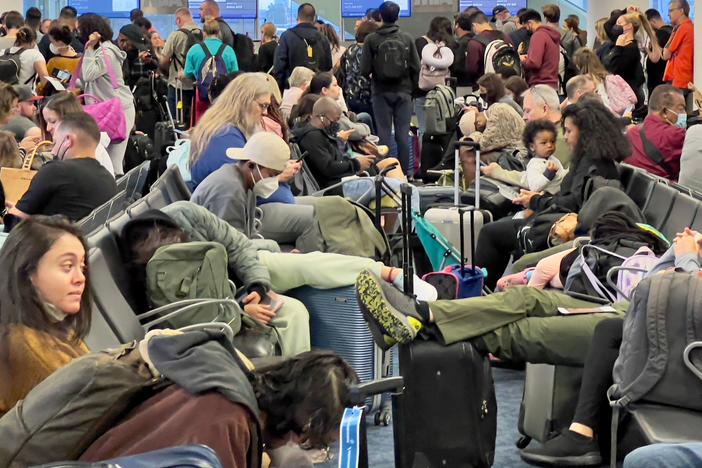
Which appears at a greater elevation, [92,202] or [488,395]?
[92,202]

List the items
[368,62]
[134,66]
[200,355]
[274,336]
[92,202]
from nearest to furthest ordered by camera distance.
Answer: [200,355], [274,336], [92,202], [368,62], [134,66]

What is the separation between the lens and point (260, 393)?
2570 millimetres

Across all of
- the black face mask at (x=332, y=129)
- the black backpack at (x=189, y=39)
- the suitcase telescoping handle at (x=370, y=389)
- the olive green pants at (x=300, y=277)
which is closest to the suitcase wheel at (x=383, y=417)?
the olive green pants at (x=300, y=277)

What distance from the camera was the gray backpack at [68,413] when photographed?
2369mm

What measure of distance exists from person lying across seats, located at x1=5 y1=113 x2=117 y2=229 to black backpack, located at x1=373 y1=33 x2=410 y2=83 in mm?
5682

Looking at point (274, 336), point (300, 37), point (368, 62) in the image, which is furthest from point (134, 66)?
point (274, 336)

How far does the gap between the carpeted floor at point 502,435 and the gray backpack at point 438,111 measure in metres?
6.32

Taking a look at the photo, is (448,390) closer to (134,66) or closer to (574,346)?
(574,346)

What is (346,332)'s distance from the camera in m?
4.98

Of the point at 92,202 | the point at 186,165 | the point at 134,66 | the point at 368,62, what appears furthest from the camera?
the point at 134,66

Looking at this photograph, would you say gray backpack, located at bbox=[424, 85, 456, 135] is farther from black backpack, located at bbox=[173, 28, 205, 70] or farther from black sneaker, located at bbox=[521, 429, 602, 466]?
black sneaker, located at bbox=[521, 429, 602, 466]

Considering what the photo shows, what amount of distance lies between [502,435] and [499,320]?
67 cm

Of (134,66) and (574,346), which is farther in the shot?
(134,66)

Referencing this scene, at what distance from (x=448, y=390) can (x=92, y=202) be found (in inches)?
85.2
